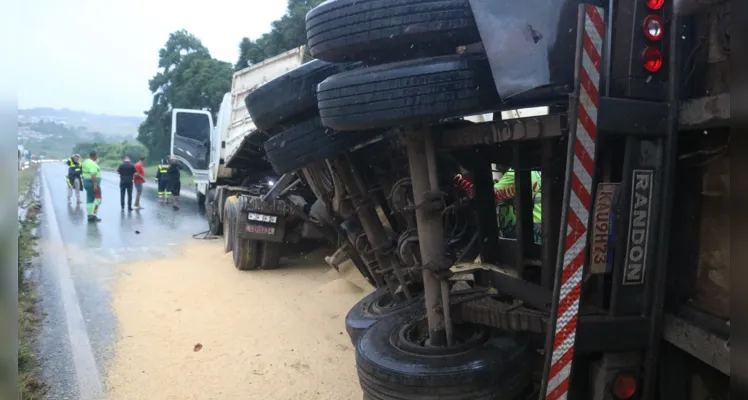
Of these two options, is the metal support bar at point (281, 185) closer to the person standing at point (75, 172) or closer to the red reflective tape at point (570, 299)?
the red reflective tape at point (570, 299)

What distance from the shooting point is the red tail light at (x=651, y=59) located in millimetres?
1952

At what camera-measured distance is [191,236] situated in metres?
11.3

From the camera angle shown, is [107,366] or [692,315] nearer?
[692,315]

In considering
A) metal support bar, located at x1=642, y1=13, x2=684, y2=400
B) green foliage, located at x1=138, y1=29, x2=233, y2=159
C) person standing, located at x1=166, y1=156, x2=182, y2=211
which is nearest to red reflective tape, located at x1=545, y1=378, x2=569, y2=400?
metal support bar, located at x1=642, y1=13, x2=684, y2=400

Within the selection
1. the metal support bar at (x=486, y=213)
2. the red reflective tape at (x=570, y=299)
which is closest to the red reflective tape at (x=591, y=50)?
the red reflective tape at (x=570, y=299)

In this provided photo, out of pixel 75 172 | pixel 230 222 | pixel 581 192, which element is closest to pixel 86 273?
pixel 230 222

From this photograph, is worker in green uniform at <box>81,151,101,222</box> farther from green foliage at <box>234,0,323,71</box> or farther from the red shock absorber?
the red shock absorber

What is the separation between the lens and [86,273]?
7574 millimetres

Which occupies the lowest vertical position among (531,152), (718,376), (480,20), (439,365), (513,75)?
(439,365)

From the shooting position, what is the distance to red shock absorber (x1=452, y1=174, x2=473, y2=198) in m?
3.73

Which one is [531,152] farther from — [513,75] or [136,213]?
[136,213]

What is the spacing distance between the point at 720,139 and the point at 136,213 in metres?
14.9

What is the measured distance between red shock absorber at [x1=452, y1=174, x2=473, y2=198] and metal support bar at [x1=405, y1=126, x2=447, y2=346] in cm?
102

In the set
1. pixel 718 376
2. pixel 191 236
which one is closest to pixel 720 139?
pixel 718 376
